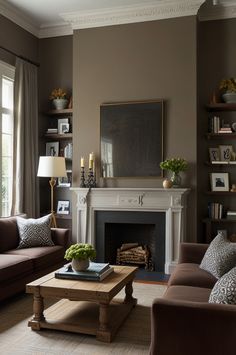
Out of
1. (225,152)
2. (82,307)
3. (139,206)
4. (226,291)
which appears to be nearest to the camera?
(226,291)

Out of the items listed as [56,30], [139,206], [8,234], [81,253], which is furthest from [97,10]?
[81,253]

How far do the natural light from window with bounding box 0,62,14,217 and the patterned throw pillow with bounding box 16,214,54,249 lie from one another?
80 cm

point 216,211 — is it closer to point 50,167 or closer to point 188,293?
point 50,167

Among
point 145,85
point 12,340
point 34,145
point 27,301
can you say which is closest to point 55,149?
point 34,145

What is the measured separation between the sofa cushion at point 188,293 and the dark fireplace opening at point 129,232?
226 centimetres

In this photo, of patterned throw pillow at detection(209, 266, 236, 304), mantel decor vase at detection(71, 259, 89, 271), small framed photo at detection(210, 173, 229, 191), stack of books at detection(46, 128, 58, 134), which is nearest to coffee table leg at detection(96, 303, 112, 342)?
mantel decor vase at detection(71, 259, 89, 271)

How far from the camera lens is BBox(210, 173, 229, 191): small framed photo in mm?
5543

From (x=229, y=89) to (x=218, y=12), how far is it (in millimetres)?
1155

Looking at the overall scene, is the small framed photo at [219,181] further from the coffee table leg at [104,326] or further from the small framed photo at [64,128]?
the coffee table leg at [104,326]

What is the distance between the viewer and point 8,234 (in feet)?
15.5

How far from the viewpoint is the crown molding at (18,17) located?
5.43 m

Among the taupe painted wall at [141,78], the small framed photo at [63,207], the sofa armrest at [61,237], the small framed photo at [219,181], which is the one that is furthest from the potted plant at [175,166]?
the small framed photo at [63,207]

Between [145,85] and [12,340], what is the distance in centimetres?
377

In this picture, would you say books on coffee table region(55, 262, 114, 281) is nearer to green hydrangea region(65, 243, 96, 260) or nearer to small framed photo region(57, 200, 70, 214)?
green hydrangea region(65, 243, 96, 260)
